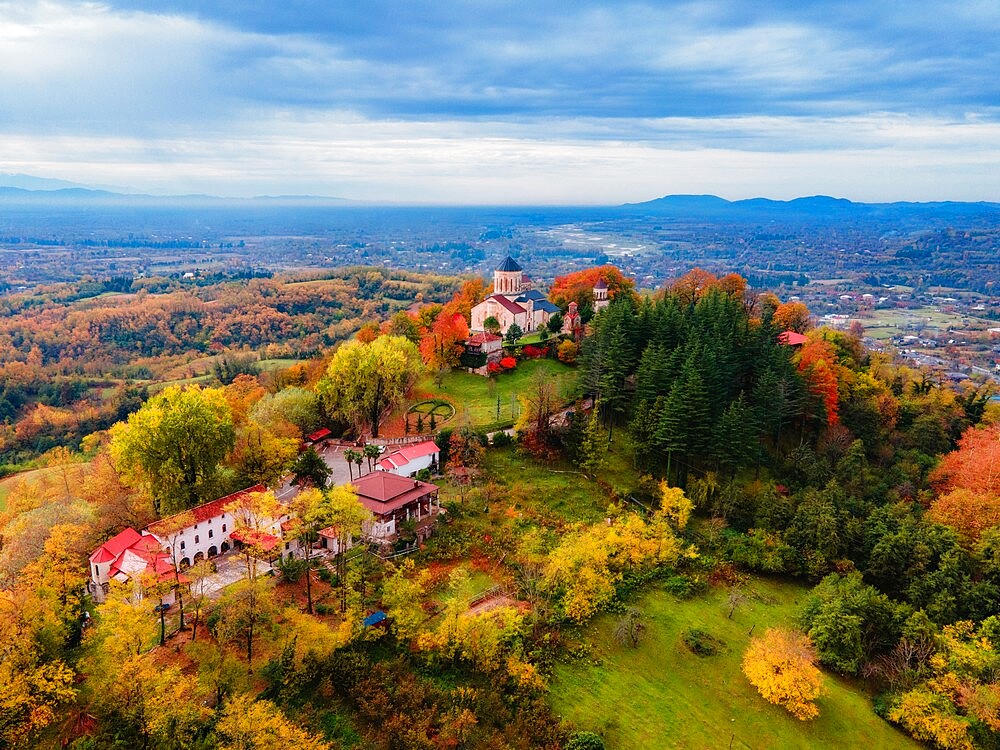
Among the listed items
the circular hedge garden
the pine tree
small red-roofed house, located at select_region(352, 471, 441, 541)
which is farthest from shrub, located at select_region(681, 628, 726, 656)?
the circular hedge garden

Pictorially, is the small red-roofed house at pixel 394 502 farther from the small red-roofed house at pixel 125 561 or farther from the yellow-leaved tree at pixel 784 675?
the yellow-leaved tree at pixel 784 675

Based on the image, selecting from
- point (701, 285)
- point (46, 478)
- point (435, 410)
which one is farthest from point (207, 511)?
point (701, 285)

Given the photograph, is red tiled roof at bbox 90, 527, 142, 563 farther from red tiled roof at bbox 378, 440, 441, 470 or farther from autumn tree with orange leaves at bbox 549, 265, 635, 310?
autumn tree with orange leaves at bbox 549, 265, 635, 310

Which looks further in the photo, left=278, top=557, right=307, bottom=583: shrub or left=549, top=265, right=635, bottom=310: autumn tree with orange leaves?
left=549, top=265, right=635, bottom=310: autumn tree with orange leaves

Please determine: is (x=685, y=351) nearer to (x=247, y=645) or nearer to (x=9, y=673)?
(x=247, y=645)

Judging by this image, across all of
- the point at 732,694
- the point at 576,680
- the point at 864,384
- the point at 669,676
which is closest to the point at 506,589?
the point at 576,680

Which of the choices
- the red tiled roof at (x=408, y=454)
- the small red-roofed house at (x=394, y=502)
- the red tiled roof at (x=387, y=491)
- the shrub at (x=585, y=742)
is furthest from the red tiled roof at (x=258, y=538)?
the shrub at (x=585, y=742)
